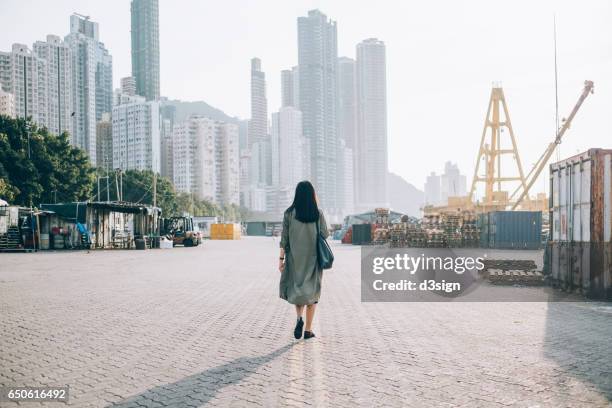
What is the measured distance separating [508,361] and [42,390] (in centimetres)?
436

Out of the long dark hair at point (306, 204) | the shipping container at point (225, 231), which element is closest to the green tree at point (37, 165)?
the shipping container at point (225, 231)

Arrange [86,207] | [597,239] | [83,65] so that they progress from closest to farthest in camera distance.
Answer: [597,239] < [86,207] < [83,65]

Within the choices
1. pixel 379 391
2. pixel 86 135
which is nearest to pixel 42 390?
pixel 379 391

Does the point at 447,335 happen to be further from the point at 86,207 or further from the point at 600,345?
the point at 86,207

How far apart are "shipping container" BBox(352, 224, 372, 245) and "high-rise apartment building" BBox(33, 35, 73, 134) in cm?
6843

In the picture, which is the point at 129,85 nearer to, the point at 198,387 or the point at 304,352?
the point at 304,352

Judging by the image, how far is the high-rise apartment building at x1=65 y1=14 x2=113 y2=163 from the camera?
335ft

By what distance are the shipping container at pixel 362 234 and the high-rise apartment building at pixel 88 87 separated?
2160 inches

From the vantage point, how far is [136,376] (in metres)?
4.61

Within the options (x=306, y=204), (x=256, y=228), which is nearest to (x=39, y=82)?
(x=256, y=228)

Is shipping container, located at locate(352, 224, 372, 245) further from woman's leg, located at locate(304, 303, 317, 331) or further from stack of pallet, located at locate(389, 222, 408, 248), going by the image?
woman's leg, located at locate(304, 303, 317, 331)

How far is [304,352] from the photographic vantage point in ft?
17.9

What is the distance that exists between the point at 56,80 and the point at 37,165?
6282 cm

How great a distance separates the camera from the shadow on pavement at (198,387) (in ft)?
12.9
